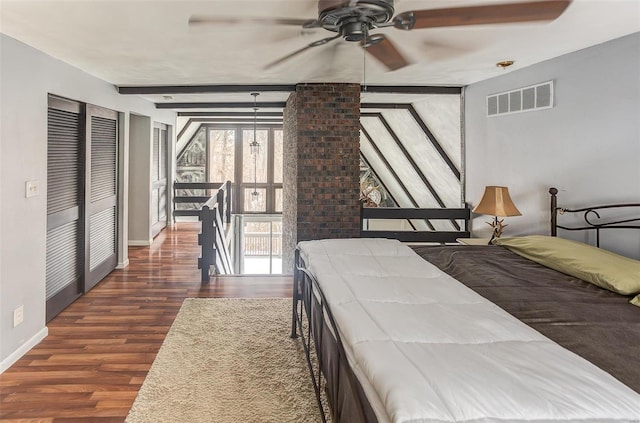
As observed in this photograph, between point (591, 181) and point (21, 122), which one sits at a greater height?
point (21, 122)

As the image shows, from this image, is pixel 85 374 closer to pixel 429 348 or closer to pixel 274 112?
pixel 429 348

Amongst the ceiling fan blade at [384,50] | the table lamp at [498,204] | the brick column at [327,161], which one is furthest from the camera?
the brick column at [327,161]

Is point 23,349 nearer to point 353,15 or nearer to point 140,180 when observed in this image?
point 353,15

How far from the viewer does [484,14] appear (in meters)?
2.14

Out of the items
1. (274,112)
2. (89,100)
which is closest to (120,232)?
(89,100)

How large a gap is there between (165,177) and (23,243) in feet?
16.8

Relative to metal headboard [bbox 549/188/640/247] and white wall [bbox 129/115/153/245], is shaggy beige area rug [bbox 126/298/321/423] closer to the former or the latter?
metal headboard [bbox 549/188/640/247]

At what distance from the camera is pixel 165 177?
26.2 feet

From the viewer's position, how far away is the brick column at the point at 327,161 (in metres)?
4.81

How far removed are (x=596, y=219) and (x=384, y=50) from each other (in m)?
2.10

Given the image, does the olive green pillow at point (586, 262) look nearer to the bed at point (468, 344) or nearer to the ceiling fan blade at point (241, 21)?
the bed at point (468, 344)

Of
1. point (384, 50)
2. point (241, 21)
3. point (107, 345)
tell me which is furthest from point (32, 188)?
point (384, 50)

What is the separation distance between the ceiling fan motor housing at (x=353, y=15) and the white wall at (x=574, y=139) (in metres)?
2.03

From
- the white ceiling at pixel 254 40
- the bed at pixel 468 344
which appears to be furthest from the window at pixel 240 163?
the bed at pixel 468 344
